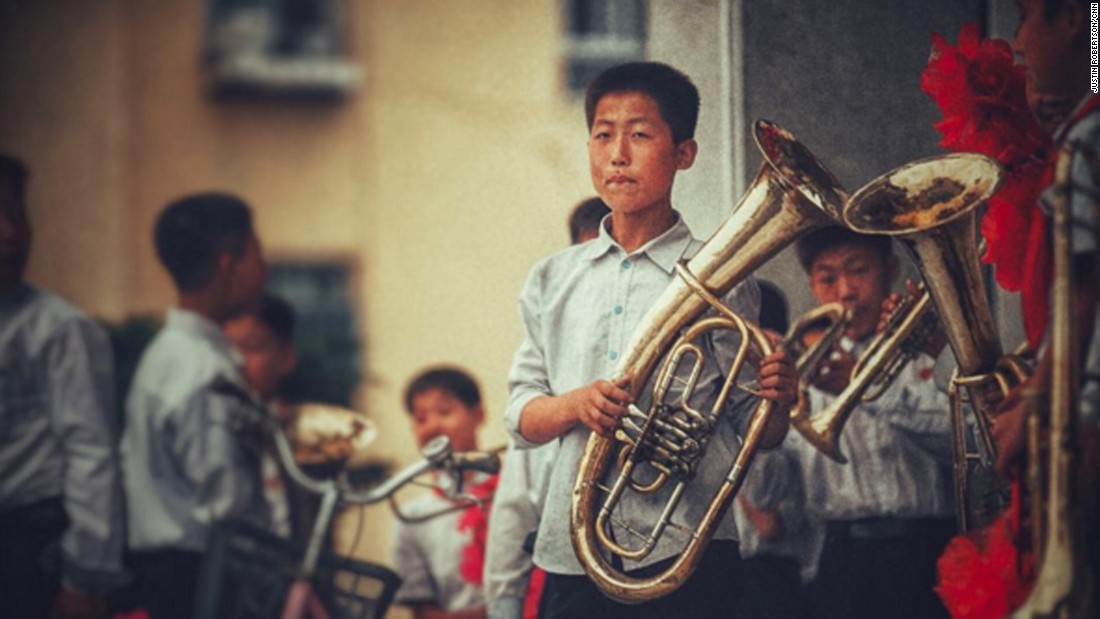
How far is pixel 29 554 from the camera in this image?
5898mm

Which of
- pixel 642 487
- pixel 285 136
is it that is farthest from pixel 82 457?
pixel 285 136

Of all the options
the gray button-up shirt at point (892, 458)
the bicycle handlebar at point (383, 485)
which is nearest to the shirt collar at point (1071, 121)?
the gray button-up shirt at point (892, 458)

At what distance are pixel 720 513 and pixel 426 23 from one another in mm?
3218

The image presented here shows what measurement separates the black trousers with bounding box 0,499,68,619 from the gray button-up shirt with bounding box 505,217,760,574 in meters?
1.60

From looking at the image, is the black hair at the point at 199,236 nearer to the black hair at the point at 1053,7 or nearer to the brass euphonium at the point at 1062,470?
the black hair at the point at 1053,7

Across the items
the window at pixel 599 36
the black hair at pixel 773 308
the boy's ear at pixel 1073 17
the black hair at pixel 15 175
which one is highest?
the window at pixel 599 36

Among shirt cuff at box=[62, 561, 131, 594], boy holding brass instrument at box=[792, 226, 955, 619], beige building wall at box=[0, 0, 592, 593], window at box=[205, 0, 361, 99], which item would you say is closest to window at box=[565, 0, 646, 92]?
beige building wall at box=[0, 0, 592, 593]

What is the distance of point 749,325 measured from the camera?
16.3 ft

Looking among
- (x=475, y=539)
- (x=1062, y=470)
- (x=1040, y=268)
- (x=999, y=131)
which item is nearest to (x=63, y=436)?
(x=475, y=539)

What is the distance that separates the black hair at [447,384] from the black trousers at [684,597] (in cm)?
140

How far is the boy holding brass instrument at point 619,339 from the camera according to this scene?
16.6 feet

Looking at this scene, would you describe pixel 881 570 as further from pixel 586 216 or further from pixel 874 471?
pixel 586 216

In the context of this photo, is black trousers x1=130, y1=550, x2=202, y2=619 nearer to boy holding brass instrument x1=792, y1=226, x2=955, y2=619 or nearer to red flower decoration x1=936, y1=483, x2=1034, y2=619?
boy holding brass instrument x1=792, y1=226, x2=955, y2=619

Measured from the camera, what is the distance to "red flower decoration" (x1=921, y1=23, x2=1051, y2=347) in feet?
15.6
